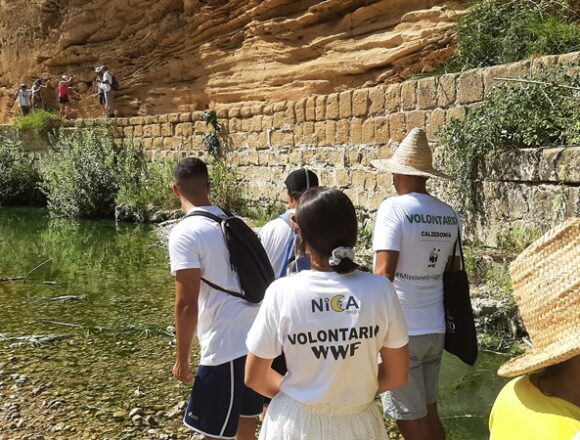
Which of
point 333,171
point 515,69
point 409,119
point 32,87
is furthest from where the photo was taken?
point 32,87

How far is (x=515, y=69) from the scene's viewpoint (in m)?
6.57

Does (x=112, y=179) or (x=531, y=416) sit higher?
(x=531, y=416)

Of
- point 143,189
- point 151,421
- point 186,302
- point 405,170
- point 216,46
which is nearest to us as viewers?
point 186,302

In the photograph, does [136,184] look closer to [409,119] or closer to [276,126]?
[276,126]

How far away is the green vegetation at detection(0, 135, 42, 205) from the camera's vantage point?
18.4m

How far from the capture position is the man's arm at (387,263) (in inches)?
122

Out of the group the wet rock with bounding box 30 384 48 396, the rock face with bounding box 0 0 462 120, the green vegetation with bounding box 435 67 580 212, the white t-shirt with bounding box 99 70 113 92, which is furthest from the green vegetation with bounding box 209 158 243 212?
the wet rock with bounding box 30 384 48 396

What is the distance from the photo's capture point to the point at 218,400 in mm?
2971

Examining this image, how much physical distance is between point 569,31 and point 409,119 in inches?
87.9

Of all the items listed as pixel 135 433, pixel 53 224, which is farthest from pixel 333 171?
pixel 53 224

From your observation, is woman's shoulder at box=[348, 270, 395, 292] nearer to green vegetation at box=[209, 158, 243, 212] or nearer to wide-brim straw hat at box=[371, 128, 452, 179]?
wide-brim straw hat at box=[371, 128, 452, 179]

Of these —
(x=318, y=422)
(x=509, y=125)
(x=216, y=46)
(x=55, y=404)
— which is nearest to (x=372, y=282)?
(x=318, y=422)

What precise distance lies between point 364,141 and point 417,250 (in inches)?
253

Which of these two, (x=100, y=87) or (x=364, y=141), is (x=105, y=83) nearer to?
(x=100, y=87)
